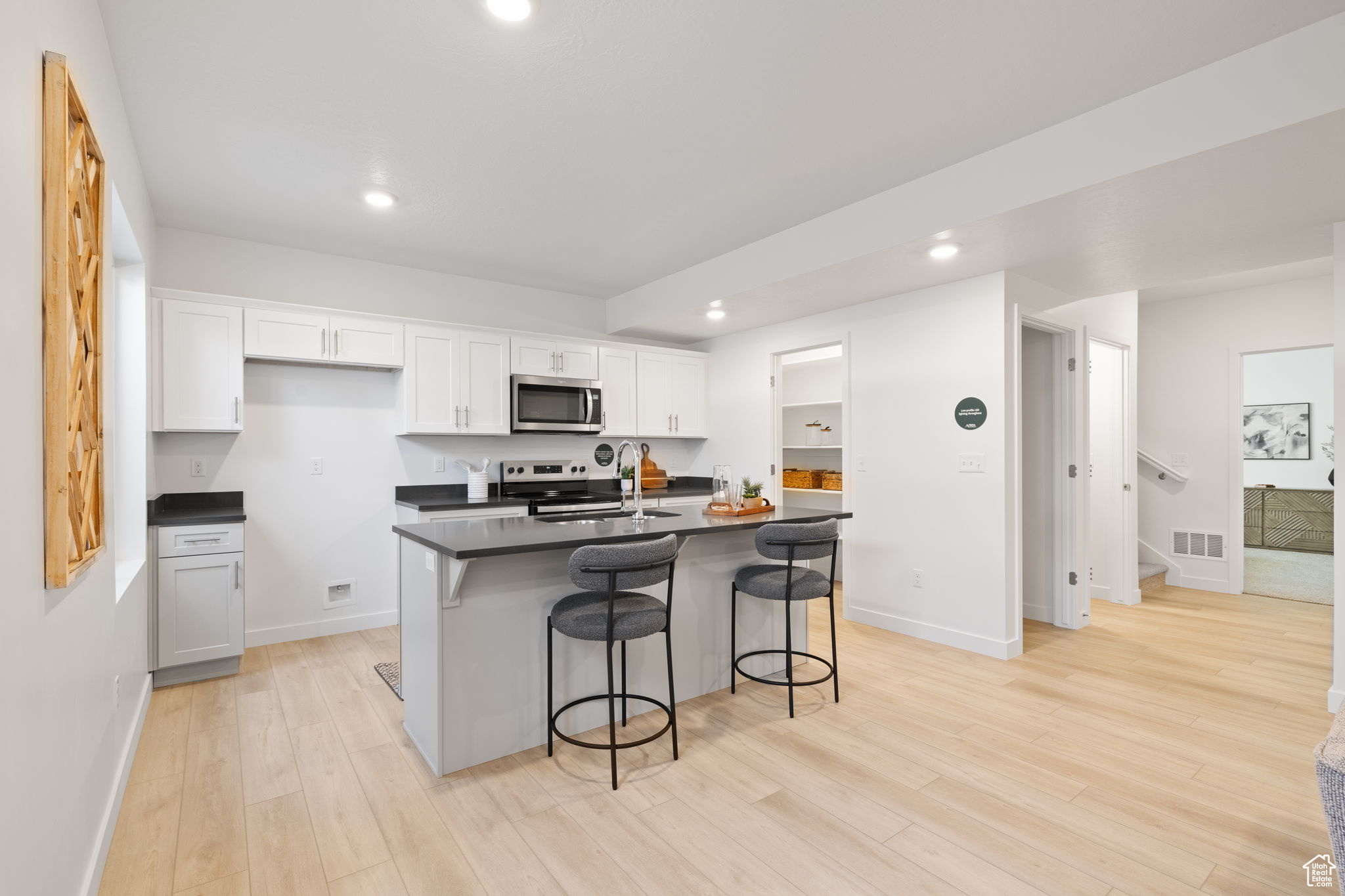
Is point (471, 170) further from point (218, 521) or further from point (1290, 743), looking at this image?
point (1290, 743)

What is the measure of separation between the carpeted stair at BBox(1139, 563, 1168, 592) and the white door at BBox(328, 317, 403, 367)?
250 inches

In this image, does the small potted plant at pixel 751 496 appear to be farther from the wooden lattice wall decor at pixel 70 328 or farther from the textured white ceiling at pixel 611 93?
the wooden lattice wall decor at pixel 70 328

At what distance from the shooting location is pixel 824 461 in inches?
256

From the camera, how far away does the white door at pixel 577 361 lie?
16.8 feet

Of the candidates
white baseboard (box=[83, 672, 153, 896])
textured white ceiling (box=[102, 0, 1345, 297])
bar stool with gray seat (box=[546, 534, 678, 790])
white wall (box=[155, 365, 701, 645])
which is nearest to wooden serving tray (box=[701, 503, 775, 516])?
bar stool with gray seat (box=[546, 534, 678, 790])

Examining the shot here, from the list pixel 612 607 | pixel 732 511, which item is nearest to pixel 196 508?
pixel 612 607

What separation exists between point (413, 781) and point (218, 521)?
2.03 meters

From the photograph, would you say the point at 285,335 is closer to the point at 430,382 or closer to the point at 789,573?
the point at 430,382

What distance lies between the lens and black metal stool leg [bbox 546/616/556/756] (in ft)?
8.26

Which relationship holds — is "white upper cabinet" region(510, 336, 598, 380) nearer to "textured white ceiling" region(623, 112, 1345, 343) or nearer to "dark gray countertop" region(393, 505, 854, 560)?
"textured white ceiling" region(623, 112, 1345, 343)

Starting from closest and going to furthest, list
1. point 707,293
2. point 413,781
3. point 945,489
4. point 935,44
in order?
1. point 935,44
2. point 413,781
3. point 945,489
4. point 707,293

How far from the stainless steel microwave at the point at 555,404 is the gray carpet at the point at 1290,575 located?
220 inches

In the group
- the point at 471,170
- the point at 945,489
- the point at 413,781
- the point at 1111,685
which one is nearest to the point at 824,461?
the point at 945,489

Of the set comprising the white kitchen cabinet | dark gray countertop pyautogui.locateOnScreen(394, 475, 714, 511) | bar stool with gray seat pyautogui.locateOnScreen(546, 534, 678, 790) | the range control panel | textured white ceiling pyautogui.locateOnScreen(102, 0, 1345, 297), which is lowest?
bar stool with gray seat pyautogui.locateOnScreen(546, 534, 678, 790)
